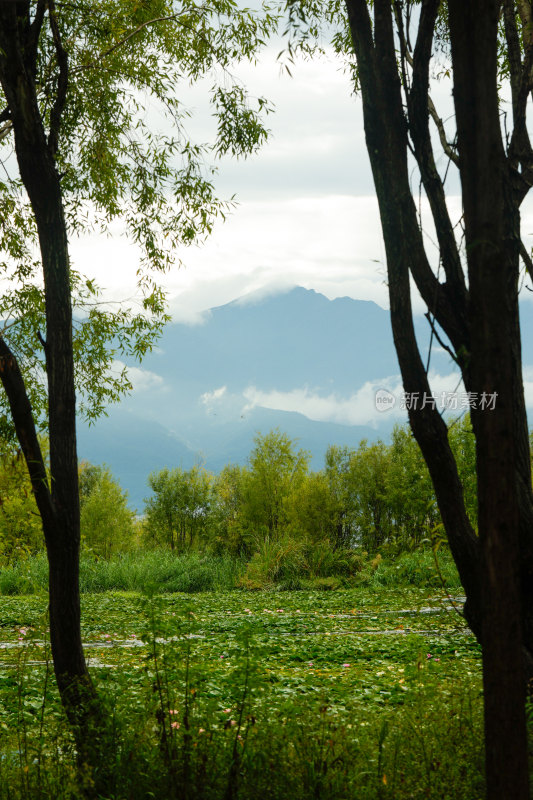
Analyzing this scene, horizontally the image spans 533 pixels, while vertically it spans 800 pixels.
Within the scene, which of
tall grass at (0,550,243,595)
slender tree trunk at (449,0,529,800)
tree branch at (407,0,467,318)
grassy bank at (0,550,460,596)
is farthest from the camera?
tall grass at (0,550,243,595)

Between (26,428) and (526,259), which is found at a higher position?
(526,259)

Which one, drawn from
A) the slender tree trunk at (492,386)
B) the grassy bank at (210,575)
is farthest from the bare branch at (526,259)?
the grassy bank at (210,575)

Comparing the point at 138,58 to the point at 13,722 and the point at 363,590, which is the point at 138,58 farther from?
the point at 363,590

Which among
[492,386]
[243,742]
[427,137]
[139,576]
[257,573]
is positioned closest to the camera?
[492,386]

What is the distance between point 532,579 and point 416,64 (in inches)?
105

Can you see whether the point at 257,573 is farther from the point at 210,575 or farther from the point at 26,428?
the point at 26,428

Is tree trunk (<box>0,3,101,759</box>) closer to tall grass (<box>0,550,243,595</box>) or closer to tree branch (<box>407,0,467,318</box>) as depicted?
tree branch (<box>407,0,467,318</box>)

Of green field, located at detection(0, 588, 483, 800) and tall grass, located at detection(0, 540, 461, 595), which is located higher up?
green field, located at detection(0, 588, 483, 800)

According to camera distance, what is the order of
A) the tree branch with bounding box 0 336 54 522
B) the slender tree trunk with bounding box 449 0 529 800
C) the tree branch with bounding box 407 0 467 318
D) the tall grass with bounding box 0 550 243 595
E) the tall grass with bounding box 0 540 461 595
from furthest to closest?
1. the tall grass with bounding box 0 550 243 595
2. the tall grass with bounding box 0 540 461 595
3. the tree branch with bounding box 0 336 54 522
4. the tree branch with bounding box 407 0 467 318
5. the slender tree trunk with bounding box 449 0 529 800

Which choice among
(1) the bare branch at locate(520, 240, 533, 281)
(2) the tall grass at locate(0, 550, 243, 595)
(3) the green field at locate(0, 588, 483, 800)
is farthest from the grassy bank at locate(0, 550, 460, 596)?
(1) the bare branch at locate(520, 240, 533, 281)

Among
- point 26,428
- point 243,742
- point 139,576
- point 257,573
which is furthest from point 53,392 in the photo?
point 139,576

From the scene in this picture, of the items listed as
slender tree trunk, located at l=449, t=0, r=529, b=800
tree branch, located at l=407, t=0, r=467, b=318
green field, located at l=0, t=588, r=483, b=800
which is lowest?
green field, located at l=0, t=588, r=483, b=800

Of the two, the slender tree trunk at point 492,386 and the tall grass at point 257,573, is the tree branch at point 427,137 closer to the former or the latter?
the slender tree trunk at point 492,386

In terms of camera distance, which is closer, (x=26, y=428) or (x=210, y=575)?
(x=26, y=428)
